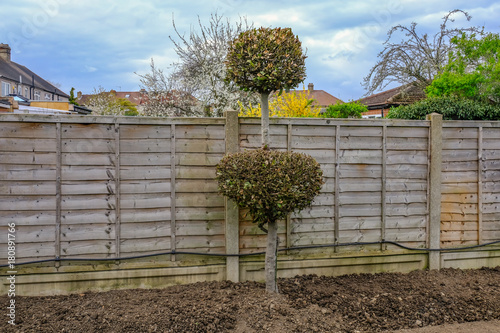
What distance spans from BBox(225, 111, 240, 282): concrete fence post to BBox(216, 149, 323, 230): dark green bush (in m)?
0.50

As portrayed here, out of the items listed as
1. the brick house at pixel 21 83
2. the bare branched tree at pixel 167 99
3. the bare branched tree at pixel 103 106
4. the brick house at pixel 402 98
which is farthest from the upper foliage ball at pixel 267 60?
the brick house at pixel 21 83

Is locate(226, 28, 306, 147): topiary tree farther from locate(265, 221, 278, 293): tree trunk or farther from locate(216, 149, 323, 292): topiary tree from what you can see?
locate(265, 221, 278, 293): tree trunk

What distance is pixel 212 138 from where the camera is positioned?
4383mm

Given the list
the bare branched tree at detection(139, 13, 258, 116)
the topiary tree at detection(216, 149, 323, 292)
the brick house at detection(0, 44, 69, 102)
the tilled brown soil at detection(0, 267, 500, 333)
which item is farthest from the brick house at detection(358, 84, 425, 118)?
the brick house at detection(0, 44, 69, 102)

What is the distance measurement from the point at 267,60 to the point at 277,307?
95.1 inches

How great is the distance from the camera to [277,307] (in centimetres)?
364

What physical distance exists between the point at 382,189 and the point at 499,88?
8.21m

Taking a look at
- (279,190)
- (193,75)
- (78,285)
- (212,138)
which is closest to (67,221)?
(78,285)

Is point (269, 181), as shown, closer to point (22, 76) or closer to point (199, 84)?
point (199, 84)

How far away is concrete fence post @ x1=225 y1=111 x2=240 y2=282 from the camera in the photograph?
4352 mm

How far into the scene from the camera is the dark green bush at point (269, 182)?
363 centimetres

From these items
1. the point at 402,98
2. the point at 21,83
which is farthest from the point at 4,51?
the point at 402,98

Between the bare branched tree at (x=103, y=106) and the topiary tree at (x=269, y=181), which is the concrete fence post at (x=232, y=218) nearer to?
the topiary tree at (x=269, y=181)

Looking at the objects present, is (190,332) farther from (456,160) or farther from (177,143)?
(456,160)
